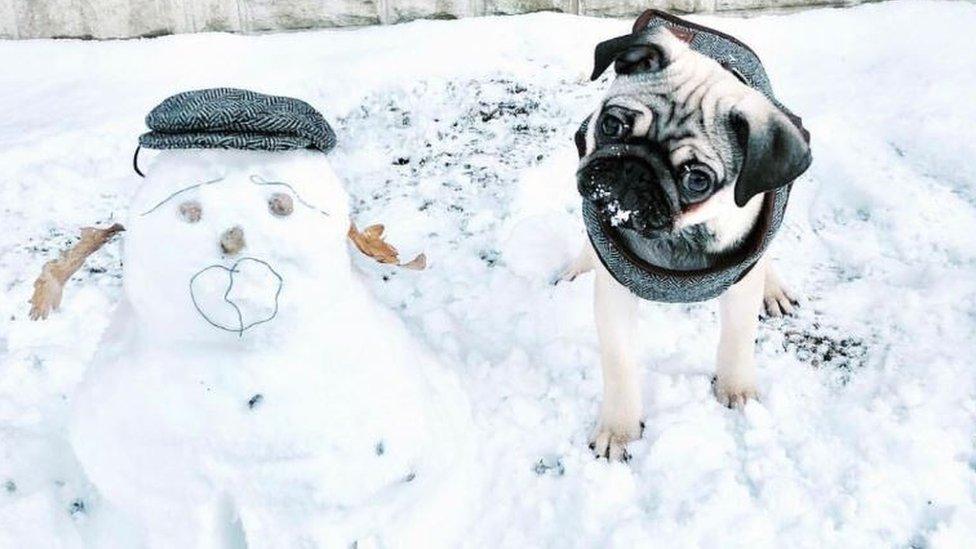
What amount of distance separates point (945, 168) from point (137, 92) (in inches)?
160

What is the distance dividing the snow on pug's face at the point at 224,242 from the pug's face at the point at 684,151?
675 millimetres

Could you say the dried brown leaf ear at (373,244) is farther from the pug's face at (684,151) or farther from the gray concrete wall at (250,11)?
the gray concrete wall at (250,11)

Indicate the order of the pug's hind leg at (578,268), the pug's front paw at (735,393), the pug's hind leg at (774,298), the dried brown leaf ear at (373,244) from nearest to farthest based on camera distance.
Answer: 1. the dried brown leaf ear at (373,244)
2. the pug's front paw at (735,393)
3. the pug's hind leg at (774,298)
4. the pug's hind leg at (578,268)

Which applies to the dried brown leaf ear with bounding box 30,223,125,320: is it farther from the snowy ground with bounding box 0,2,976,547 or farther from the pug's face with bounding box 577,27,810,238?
the pug's face with bounding box 577,27,810,238

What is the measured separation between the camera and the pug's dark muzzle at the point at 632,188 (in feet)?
5.75

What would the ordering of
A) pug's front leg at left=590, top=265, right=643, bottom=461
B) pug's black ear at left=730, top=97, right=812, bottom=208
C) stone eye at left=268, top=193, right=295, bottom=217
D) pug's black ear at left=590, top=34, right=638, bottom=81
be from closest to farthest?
pug's black ear at left=730, top=97, right=812, bottom=208 → stone eye at left=268, top=193, right=295, bottom=217 → pug's black ear at left=590, top=34, right=638, bottom=81 → pug's front leg at left=590, top=265, right=643, bottom=461

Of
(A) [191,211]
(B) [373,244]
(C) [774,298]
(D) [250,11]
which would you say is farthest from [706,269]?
(D) [250,11]

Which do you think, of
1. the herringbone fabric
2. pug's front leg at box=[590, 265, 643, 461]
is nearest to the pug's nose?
the herringbone fabric

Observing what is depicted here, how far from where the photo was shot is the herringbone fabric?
5.79 ft

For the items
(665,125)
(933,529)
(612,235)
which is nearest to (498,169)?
(612,235)

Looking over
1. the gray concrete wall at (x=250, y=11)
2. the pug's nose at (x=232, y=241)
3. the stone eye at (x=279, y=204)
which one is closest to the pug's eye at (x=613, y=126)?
the stone eye at (x=279, y=204)

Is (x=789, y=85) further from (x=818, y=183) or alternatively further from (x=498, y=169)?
(x=498, y=169)

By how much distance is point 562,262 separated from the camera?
3.10 meters

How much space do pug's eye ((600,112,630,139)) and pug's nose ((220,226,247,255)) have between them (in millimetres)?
874
